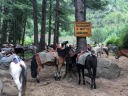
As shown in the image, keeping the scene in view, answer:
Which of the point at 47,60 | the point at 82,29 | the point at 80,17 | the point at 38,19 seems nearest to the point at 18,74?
the point at 47,60

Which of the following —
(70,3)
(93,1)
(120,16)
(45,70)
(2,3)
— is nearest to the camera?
(45,70)

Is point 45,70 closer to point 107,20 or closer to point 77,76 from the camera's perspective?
point 77,76

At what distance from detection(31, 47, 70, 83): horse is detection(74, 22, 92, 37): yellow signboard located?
0.84 meters

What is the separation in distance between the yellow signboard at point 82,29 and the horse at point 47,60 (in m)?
0.84

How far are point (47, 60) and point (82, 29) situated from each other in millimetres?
2016

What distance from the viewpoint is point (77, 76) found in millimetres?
15297

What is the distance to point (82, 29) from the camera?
1514 centimetres

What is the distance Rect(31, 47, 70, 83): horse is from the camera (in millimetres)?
14836

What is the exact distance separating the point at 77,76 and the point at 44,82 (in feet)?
5.30

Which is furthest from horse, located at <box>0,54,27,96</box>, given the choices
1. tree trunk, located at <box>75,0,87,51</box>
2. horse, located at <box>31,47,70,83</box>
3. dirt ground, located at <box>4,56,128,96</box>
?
tree trunk, located at <box>75,0,87,51</box>

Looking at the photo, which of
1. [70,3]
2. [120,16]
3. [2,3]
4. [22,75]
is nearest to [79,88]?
[22,75]

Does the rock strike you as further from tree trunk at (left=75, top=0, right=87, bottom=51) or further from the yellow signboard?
the yellow signboard

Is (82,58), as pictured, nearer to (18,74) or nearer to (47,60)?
(47,60)

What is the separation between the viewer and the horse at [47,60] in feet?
48.7
